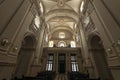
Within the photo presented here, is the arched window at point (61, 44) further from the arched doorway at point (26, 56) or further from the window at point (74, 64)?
the arched doorway at point (26, 56)

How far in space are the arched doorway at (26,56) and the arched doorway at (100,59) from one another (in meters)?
6.35

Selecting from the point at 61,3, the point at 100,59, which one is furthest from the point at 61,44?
the point at 100,59

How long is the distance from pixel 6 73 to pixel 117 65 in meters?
6.45

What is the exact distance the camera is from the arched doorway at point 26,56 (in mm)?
8578

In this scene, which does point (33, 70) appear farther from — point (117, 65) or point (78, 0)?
point (78, 0)

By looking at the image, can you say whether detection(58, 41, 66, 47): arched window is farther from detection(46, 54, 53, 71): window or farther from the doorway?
detection(46, 54, 53, 71): window

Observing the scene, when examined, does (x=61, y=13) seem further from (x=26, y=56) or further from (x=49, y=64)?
(x=26, y=56)

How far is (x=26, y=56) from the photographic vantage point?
9.33 m

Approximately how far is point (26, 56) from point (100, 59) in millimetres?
7488

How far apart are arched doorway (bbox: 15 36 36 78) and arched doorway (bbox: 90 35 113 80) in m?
6.35

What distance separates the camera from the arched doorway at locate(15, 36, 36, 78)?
8.58 m

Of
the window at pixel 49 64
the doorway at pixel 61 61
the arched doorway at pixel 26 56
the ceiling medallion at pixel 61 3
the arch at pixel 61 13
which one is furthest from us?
the doorway at pixel 61 61

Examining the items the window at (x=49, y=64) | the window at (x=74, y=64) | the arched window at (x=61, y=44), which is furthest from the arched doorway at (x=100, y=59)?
→ the arched window at (x=61, y=44)

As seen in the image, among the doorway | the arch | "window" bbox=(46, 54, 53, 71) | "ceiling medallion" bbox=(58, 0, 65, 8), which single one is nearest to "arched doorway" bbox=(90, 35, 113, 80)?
the arch
